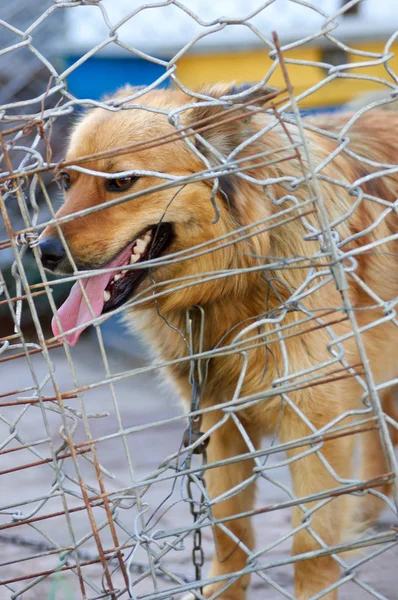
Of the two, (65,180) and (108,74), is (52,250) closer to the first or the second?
(65,180)

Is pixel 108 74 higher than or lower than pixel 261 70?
higher

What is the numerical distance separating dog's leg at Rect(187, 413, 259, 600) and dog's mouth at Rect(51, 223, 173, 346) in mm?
725

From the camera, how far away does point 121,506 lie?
1990mm

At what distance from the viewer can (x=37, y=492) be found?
353 centimetres

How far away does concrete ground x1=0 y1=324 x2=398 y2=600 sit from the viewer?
7.47 ft

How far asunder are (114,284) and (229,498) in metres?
1.10

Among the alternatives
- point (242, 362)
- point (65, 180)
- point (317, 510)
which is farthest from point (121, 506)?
point (65, 180)

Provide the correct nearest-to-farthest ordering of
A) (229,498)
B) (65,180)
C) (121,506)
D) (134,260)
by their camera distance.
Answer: (121,506) → (134,260) → (65,180) → (229,498)

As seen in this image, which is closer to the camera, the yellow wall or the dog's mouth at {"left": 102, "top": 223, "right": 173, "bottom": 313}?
the dog's mouth at {"left": 102, "top": 223, "right": 173, "bottom": 313}

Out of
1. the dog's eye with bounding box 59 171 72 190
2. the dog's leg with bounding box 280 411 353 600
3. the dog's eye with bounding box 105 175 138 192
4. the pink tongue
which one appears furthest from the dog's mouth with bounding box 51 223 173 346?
the dog's leg with bounding box 280 411 353 600

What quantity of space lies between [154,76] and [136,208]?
9.75 feet

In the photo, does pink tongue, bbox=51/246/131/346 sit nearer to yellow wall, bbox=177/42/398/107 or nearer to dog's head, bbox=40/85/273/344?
dog's head, bbox=40/85/273/344

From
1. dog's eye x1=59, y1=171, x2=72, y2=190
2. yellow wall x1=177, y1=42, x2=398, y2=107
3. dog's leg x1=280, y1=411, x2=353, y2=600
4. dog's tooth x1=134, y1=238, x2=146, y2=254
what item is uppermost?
yellow wall x1=177, y1=42, x2=398, y2=107

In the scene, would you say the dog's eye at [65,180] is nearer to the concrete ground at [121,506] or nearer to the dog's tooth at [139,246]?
the dog's tooth at [139,246]
